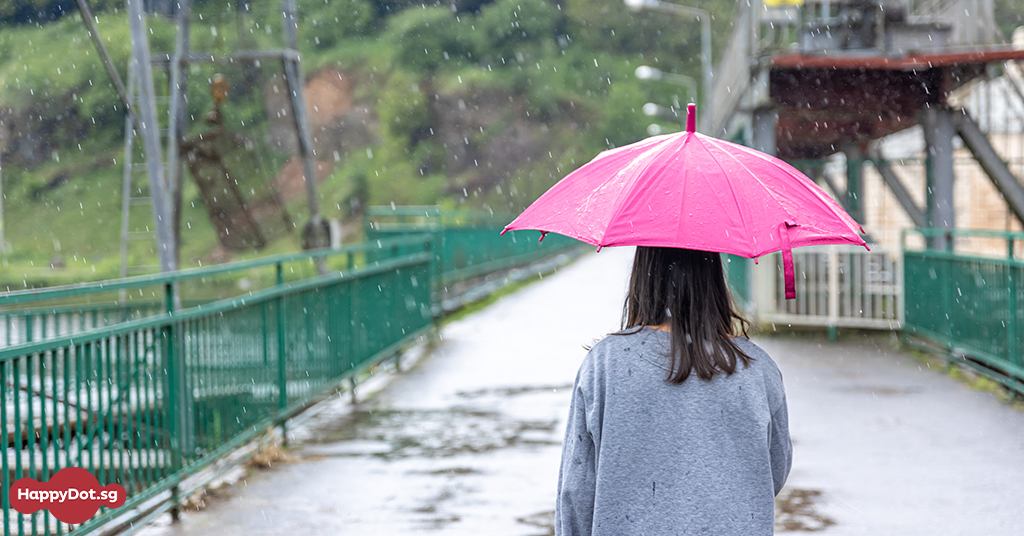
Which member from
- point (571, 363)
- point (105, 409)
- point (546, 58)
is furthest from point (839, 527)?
point (546, 58)

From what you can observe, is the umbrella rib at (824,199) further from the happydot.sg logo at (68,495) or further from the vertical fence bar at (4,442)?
the happydot.sg logo at (68,495)

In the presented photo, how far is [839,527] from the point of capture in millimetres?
5316

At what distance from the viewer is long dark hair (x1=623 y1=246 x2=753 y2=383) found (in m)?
2.32

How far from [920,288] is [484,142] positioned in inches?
2617

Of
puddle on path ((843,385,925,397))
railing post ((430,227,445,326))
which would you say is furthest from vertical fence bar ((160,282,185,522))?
railing post ((430,227,445,326))

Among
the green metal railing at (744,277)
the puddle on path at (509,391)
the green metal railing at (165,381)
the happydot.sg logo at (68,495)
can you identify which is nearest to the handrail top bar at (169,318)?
the green metal railing at (165,381)

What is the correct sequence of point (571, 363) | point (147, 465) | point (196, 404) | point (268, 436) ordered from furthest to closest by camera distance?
point (571, 363), point (268, 436), point (196, 404), point (147, 465)

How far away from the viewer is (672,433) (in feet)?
7.58

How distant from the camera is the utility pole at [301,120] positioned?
12531 millimetres

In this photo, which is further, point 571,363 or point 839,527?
point 571,363

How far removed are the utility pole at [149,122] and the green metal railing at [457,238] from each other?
5670mm

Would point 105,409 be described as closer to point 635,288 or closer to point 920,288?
point 635,288

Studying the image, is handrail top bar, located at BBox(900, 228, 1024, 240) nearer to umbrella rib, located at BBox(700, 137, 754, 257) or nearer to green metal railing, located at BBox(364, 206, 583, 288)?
green metal railing, located at BBox(364, 206, 583, 288)

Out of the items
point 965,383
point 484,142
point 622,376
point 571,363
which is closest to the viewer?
point 622,376
